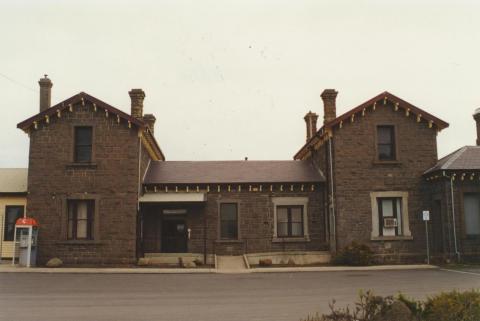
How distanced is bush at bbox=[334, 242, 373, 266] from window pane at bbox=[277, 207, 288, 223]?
379cm

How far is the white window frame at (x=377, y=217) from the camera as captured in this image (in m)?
23.4

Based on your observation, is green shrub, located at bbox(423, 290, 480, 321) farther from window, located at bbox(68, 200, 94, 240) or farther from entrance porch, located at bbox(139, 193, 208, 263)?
window, located at bbox(68, 200, 94, 240)

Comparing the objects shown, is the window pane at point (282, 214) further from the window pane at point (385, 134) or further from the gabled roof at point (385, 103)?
the window pane at point (385, 134)

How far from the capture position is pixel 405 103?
24.2 meters

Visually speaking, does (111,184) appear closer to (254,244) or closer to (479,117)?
(254,244)

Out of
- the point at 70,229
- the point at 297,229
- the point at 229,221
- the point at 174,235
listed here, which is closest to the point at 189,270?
the point at 174,235

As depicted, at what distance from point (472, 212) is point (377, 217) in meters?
A: 4.13

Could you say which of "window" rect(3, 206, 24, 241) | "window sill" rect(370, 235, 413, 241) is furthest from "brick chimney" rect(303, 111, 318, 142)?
"window" rect(3, 206, 24, 241)

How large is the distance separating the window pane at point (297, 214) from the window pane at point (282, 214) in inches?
14.4

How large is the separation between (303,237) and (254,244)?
2520 mm

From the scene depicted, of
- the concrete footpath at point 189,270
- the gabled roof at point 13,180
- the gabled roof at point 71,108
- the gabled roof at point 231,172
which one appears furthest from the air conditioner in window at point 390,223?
the gabled roof at point 13,180

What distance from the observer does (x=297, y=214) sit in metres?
25.6

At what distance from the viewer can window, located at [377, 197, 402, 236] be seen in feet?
77.6

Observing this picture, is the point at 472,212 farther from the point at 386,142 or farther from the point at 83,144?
the point at 83,144
